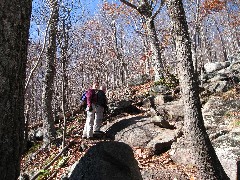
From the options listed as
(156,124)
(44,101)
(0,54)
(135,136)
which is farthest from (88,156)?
(44,101)

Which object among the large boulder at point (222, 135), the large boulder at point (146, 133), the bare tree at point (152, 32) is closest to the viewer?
the large boulder at point (222, 135)

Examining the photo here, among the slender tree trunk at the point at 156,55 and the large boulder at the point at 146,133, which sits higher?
the slender tree trunk at the point at 156,55

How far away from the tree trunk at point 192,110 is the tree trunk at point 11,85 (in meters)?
4.57

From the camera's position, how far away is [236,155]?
6.69 meters

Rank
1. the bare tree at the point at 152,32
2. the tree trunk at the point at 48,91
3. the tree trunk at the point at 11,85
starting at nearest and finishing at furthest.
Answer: the tree trunk at the point at 11,85 → the tree trunk at the point at 48,91 → the bare tree at the point at 152,32

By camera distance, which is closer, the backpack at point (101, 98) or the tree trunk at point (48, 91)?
the backpack at point (101, 98)

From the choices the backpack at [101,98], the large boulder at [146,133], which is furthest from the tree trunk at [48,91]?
the backpack at [101,98]

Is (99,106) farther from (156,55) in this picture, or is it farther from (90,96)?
(156,55)

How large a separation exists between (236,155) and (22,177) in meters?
5.31

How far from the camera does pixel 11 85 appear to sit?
2119mm

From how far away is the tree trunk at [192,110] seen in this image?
6.04 metres

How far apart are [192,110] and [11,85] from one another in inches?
185

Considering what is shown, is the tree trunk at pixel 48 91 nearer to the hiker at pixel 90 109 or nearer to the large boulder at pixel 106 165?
the hiker at pixel 90 109

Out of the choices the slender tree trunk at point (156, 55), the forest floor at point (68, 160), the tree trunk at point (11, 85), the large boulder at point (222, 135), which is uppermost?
the slender tree trunk at point (156, 55)
